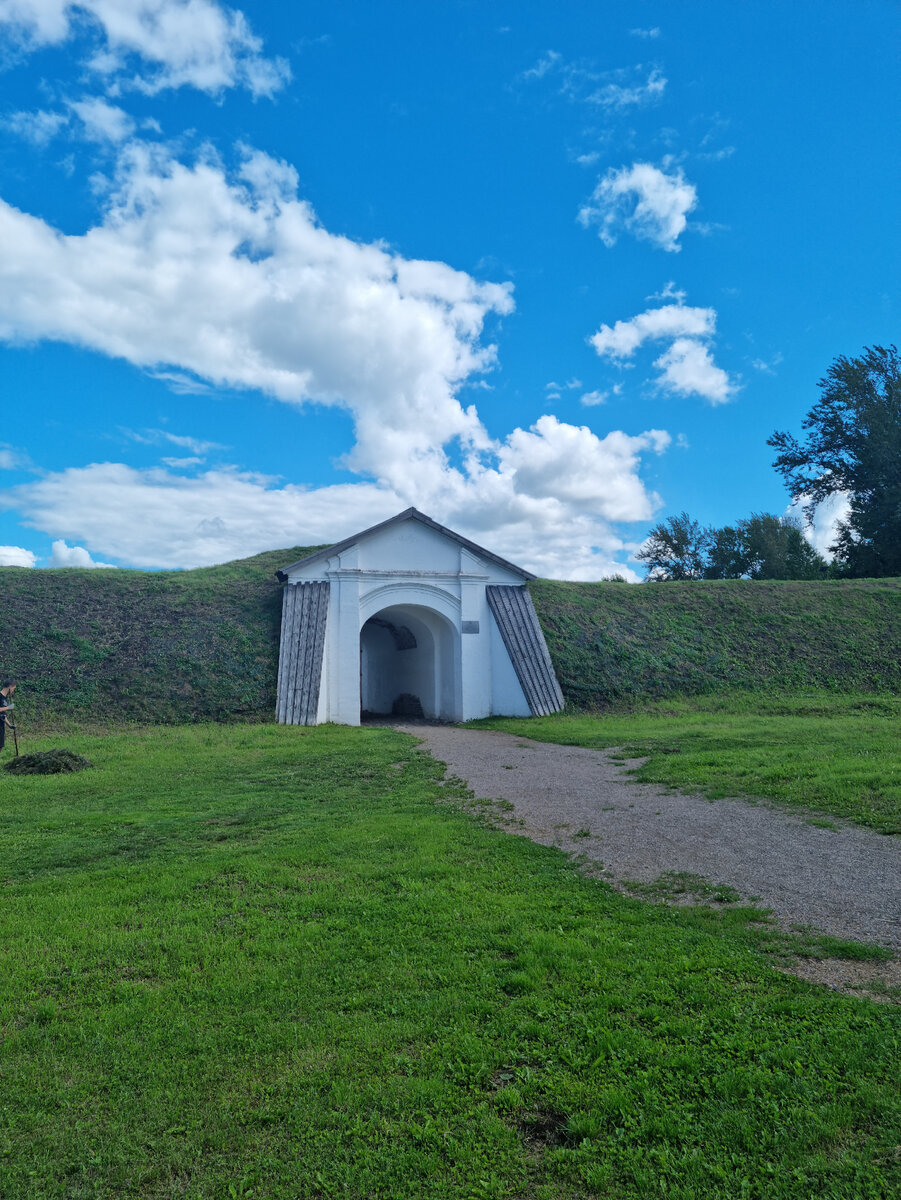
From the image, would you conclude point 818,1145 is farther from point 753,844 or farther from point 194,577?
point 194,577

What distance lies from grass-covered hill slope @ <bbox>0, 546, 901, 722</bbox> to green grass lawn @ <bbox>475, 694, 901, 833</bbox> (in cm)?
194

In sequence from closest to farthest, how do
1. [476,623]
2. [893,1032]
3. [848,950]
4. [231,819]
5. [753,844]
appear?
[893,1032]
[848,950]
[753,844]
[231,819]
[476,623]

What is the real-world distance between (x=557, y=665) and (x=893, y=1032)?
60.6ft

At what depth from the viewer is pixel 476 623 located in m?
21.7

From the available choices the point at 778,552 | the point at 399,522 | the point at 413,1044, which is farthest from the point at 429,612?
the point at 778,552

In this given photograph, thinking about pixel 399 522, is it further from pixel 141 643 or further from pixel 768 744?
pixel 768 744

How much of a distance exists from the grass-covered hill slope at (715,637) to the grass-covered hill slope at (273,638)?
56mm

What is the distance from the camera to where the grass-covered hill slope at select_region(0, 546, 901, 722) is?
18859mm

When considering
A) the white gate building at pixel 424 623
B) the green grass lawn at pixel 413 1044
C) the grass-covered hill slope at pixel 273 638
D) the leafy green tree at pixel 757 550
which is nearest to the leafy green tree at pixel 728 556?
the leafy green tree at pixel 757 550

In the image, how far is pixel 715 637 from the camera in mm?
24734

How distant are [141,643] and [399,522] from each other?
8.31m

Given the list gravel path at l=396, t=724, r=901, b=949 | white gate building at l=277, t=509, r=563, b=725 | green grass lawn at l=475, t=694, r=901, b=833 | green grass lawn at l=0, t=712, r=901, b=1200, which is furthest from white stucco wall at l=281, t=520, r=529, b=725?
green grass lawn at l=0, t=712, r=901, b=1200

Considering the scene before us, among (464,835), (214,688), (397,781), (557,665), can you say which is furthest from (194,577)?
(464,835)

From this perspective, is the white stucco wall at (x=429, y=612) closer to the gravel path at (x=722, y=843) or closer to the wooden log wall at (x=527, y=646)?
the wooden log wall at (x=527, y=646)
